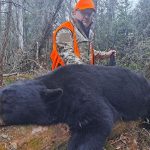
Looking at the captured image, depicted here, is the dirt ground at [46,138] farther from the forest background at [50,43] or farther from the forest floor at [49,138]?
the forest background at [50,43]

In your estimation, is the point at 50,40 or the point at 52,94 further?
the point at 50,40

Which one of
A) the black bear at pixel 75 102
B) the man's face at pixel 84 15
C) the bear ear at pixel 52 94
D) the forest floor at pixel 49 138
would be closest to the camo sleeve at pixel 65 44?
the man's face at pixel 84 15

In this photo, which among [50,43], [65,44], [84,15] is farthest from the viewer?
[50,43]

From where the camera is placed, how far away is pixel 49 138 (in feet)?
14.1

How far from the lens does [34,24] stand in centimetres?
1614

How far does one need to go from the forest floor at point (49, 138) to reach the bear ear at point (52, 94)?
0.36m

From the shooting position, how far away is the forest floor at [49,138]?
4.14m

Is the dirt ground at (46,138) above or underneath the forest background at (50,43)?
underneath

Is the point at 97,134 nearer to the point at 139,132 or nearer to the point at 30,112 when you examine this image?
the point at 30,112

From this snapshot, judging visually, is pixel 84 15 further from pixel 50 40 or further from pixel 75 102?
pixel 50 40

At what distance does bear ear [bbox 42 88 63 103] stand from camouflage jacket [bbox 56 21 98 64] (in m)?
1.34

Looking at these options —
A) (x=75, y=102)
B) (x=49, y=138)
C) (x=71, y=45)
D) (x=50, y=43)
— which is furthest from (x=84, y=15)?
(x=50, y=43)

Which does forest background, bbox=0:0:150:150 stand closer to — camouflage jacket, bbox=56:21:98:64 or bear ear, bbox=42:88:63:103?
camouflage jacket, bbox=56:21:98:64

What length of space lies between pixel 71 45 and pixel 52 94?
1.80 m
